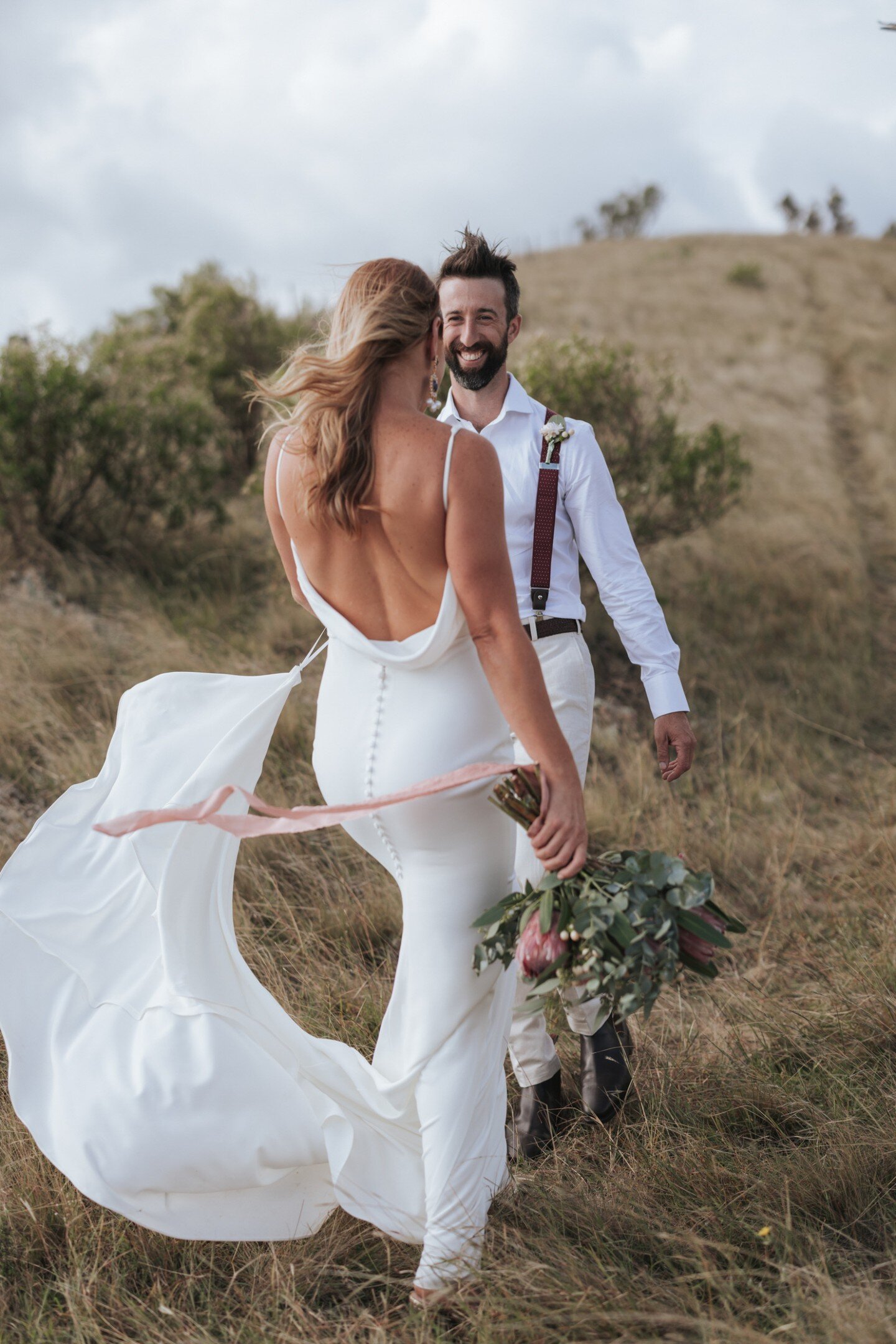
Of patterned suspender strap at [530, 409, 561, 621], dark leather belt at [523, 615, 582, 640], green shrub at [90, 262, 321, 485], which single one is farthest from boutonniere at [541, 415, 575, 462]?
green shrub at [90, 262, 321, 485]

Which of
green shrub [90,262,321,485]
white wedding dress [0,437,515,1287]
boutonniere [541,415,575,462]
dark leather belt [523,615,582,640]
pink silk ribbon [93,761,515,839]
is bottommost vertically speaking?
white wedding dress [0,437,515,1287]

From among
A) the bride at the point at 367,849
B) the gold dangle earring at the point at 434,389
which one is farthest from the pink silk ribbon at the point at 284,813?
the gold dangle earring at the point at 434,389

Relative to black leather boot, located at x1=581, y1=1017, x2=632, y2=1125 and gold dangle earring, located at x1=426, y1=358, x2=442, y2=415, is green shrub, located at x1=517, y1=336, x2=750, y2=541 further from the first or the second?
gold dangle earring, located at x1=426, y1=358, x2=442, y2=415

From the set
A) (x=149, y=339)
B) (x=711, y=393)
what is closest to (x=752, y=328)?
(x=711, y=393)

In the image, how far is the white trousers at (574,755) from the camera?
308cm

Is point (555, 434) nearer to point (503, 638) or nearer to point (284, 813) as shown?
point (503, 638)

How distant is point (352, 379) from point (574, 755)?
1.41 m

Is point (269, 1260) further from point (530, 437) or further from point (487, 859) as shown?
point (530, 437)

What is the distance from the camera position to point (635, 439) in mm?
8117

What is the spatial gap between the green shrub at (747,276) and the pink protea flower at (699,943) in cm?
2766

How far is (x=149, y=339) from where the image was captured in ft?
37.8

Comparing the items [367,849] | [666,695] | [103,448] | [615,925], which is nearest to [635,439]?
[103,448]

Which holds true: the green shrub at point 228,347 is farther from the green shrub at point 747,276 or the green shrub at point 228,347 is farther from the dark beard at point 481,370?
the green shrub at point 747,276

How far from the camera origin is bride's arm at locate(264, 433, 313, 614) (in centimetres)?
232
